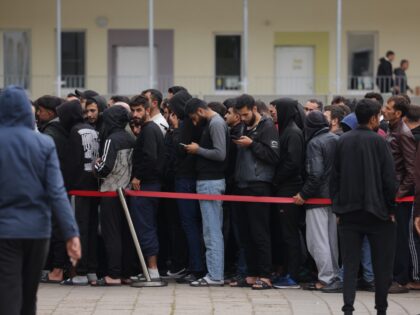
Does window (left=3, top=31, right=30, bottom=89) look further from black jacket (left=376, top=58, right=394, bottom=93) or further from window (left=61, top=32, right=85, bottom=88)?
black jacket (left=376, top=58, right=394, bottom=93)

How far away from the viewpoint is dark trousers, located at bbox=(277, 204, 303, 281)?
472 inches

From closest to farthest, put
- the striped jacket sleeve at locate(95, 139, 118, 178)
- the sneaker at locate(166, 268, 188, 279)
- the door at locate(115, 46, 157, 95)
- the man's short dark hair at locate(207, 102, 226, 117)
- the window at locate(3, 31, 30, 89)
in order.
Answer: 1. the striped jacket sleeve at locate(95, 139, 118, 178)
2. the sneaker at locate(166, 268, 188, 279)
3. the man's short dark hair at locate(207, 102, 226, 117)
4. the door at locate(115, 46, 157, 95)
5. the window at locate(3, 31, 30, 89)

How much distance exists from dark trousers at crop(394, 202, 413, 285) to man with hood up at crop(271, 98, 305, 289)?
114cm

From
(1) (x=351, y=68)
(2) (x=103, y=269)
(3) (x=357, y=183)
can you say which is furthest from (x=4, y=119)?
(1) (x=351, y=68)

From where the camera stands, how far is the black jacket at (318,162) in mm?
11711

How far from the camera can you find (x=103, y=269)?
12719 mm

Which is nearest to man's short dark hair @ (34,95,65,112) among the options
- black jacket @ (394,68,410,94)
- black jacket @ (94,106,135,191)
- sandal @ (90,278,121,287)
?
black jacket @ (94,106,135,191)

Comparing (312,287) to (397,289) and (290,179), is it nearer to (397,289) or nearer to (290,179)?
(397,289)

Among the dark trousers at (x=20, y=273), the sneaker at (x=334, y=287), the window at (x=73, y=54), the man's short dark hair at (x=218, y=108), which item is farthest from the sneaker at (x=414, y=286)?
the window at (x=73, y=54)

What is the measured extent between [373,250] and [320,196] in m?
2.29

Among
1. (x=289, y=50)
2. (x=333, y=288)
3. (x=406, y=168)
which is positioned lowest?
(x=333, y=288)

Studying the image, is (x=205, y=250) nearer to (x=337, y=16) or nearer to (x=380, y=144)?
(x=380, y=144)

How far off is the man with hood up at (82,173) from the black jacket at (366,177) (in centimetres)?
373

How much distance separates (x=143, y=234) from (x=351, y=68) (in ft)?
78.3
